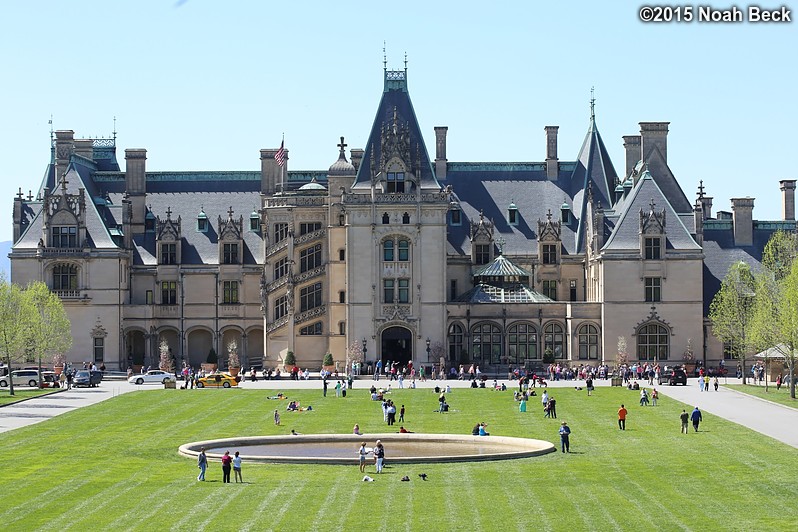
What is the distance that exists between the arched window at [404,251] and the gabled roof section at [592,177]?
1473cm

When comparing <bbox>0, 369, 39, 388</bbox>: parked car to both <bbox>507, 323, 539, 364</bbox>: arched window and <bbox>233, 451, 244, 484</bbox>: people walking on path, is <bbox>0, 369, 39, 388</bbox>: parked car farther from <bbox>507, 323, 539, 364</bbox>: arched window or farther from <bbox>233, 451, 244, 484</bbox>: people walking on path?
<bbox>233, 451, 244, 484</bbox>: people walking on path

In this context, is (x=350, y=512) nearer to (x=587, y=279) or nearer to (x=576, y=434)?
(x=576, y=434)

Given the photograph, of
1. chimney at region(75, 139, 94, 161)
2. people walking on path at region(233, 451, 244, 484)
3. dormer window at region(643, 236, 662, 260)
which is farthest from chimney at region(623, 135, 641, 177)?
people walking on path at region(233, 451, 244, 484)

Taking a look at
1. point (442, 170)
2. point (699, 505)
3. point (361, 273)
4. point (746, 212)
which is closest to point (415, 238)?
point (361, 273)

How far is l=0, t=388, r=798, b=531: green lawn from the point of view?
4859 centimetres

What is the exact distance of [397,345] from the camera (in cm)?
11794

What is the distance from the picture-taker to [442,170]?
129125 millimetres

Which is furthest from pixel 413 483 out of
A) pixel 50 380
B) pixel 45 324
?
pixel 50 380

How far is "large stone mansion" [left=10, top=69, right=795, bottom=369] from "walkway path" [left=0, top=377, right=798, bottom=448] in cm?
840

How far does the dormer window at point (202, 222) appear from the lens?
12888 cm

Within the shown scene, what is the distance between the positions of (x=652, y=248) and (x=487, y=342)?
13.7 meters

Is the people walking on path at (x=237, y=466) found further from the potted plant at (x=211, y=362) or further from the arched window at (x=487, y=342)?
the potted plant at (x=211, y=362)

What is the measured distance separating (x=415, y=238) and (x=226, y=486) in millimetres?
62882

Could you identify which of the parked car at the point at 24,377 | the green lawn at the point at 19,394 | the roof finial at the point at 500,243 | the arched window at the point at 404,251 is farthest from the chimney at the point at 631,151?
the green lawn at the point at 19,394
